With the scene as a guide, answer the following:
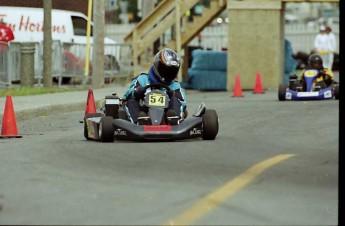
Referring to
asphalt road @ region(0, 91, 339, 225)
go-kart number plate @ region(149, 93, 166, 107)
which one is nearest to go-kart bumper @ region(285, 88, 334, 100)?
asphalt road @ region(0, 91, 339, 225)

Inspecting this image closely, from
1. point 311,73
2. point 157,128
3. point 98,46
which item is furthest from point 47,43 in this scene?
point 157,128

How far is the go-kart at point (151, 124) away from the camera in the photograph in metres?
14.4

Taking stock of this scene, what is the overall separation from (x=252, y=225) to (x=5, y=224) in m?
1.69

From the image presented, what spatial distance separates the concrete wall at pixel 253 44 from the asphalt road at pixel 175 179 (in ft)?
54.3

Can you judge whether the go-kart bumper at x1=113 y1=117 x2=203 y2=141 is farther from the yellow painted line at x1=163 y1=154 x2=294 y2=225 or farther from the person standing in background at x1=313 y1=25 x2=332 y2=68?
the person standing in background at x1=313 y1=25 x2=332 y2=68

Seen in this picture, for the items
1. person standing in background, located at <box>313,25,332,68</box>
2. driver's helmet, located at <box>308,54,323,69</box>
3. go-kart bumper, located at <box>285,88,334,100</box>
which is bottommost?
go-kart bumper, located at <box>285,88,334,100</box>

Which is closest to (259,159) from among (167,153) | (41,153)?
(167,153)

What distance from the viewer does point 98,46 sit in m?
30.8

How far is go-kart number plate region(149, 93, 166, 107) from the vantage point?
48.7ft

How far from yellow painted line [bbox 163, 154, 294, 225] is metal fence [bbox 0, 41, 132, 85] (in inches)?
682

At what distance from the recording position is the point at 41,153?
13195 millimetres

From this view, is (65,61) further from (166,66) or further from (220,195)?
(220,195)

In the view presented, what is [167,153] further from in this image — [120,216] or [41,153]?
[120,216]

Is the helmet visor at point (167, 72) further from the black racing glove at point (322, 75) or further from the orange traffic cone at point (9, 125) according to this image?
the black racing glove at point (322, 75)
